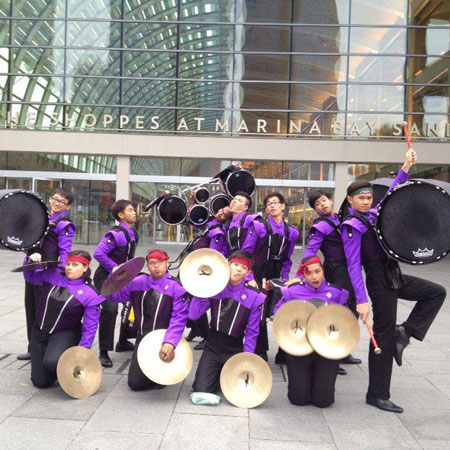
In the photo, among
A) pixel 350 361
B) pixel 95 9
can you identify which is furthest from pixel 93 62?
pixel 350 361

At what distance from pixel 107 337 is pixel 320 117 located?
1644 cm

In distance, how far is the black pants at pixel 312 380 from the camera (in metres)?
3.92

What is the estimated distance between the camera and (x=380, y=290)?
3889 mm

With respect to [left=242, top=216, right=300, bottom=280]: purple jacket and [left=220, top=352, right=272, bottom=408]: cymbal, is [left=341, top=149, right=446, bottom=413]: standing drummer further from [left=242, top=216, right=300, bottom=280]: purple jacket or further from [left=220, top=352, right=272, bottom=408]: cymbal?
[left=242, top=216, right=300, bottom=280]: purple jacket

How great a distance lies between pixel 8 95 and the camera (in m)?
19.8

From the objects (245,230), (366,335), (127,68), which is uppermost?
(127,68)

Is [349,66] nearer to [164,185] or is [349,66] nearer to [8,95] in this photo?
[164,185]

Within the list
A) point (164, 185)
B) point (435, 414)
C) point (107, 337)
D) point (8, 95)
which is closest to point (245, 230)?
point (107, 337)

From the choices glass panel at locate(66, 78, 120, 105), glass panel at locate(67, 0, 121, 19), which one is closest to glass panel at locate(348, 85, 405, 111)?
glass panel at locate(66, 78, 120, 105)

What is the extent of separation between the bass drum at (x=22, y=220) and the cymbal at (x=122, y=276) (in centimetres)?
93

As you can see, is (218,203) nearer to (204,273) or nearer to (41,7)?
(204,273)

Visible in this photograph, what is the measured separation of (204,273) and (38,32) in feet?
63.8

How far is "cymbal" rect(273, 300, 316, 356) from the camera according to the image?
3.78 metres

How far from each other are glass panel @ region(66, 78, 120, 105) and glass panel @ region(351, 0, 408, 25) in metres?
10.3
